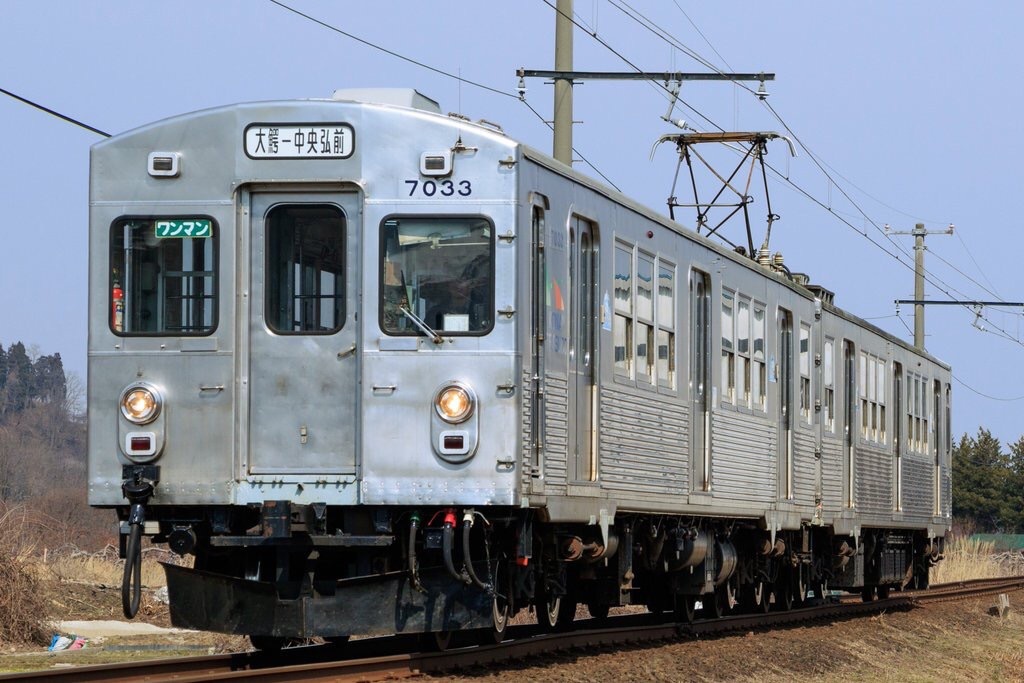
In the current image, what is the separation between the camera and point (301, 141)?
433 inches

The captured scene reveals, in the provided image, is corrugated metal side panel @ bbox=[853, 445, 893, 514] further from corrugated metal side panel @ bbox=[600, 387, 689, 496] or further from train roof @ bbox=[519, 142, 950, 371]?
corrugated metal side panel @ bbox=[600, 387, 689, 496]

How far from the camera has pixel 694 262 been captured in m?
15.1

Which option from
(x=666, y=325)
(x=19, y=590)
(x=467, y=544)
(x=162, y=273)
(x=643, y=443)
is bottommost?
(x=19, y=590)

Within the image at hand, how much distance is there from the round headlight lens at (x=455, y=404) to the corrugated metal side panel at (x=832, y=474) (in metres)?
9.67

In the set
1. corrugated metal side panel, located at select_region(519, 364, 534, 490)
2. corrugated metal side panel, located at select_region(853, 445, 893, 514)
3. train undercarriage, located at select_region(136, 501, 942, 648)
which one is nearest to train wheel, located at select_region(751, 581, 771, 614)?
corrugated metal side panel, located at select_region(853, 445, 893, 514)

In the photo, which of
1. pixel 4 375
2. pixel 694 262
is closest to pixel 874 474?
pixel 694 262

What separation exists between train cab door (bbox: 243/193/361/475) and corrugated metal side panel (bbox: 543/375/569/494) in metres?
1.34

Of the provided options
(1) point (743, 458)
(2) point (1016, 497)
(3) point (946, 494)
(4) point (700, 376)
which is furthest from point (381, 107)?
(2) point (1016, 497)

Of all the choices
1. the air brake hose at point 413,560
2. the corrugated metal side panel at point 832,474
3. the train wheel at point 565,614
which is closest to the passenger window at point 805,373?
the corrugated metal side panel at point 832,474

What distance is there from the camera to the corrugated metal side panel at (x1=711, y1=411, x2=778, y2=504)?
15.6m

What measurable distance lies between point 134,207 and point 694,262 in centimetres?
571

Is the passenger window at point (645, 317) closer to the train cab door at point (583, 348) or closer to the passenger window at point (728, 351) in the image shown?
the train cab door at point (583, 348)

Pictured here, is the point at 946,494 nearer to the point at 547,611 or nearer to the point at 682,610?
the point at 682,610

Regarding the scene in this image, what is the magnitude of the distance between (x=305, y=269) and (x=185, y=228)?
0.79 meters
